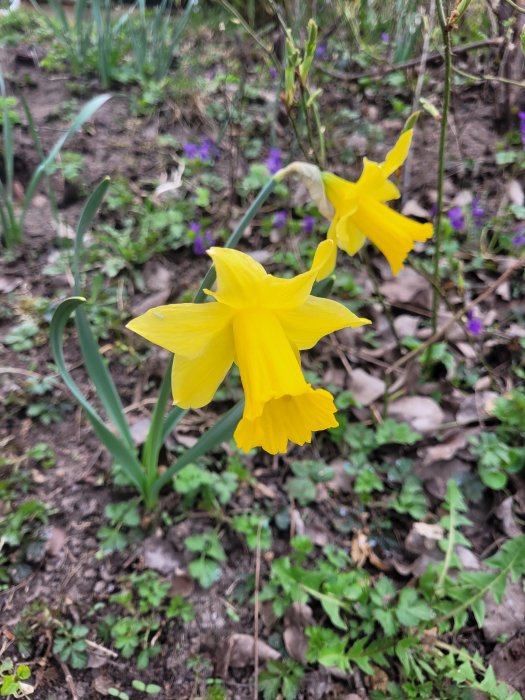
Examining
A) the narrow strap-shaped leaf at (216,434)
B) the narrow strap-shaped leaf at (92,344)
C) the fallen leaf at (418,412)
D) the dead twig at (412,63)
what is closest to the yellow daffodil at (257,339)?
the narrow strap-shaped leaf at (216,434)

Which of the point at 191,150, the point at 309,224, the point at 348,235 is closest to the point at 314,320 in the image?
the point at 348,235

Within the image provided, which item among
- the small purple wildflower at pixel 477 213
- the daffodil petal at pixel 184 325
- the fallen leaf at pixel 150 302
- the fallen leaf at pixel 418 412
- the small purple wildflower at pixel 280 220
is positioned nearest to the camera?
the daffodil petal at pixel 184 325

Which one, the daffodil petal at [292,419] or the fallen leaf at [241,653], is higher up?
the daffodil petal at [292,419]

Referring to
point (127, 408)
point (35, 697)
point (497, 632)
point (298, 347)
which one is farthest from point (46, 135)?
point (497, 632)

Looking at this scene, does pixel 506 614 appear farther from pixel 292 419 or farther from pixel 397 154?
pixel 397 154

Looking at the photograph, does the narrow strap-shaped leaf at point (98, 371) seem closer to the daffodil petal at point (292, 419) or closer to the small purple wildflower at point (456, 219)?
the daffodil petal at point (292, 419)

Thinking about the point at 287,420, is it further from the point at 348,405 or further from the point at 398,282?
the point at 398,282
